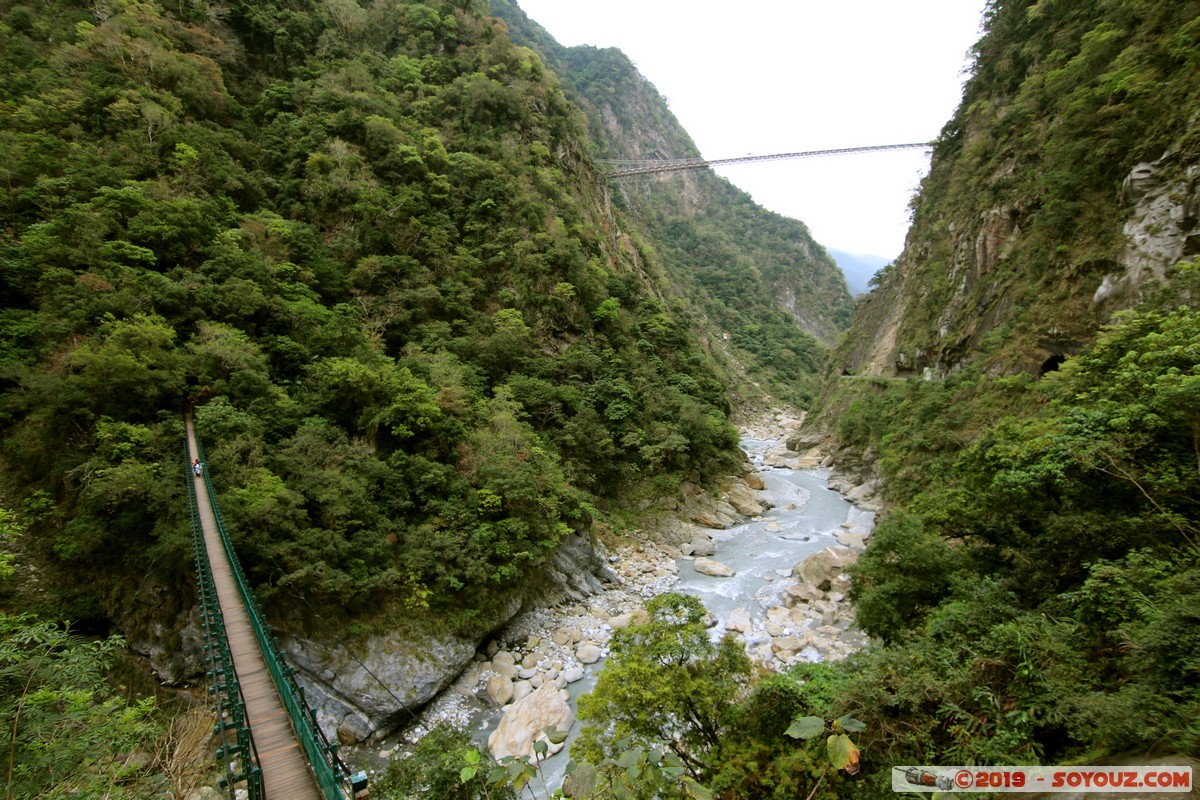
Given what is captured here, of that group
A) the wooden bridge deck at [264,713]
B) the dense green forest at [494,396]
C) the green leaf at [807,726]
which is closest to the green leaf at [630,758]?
the dense green forest at [494,396]

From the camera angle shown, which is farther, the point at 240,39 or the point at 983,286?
the point at 240,39

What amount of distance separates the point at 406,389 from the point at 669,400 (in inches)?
530

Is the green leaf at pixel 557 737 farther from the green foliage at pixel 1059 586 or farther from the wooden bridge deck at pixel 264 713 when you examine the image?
the green foliage at pixel 1059 586

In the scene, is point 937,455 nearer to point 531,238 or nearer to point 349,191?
point 531,238

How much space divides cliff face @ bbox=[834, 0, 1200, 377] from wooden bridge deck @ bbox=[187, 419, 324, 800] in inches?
700

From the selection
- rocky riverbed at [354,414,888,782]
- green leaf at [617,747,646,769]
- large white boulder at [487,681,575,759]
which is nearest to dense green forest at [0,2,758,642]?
rocky riverbed at [354,414,888,782]

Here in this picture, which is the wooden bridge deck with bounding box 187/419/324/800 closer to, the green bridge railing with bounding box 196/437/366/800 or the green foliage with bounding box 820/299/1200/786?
the green bridge railing with bounding box 196/437/366/800

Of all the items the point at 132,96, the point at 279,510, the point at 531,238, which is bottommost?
the point at 279,510

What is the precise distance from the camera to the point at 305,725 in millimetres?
4445

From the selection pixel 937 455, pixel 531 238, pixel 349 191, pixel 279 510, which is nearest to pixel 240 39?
pixel 349 191

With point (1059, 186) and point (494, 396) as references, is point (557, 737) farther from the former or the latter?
point (1059, 186)

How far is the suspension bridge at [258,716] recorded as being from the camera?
13.2ft

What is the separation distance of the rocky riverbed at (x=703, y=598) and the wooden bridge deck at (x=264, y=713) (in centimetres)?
467

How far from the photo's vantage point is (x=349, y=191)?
64.8 feet
